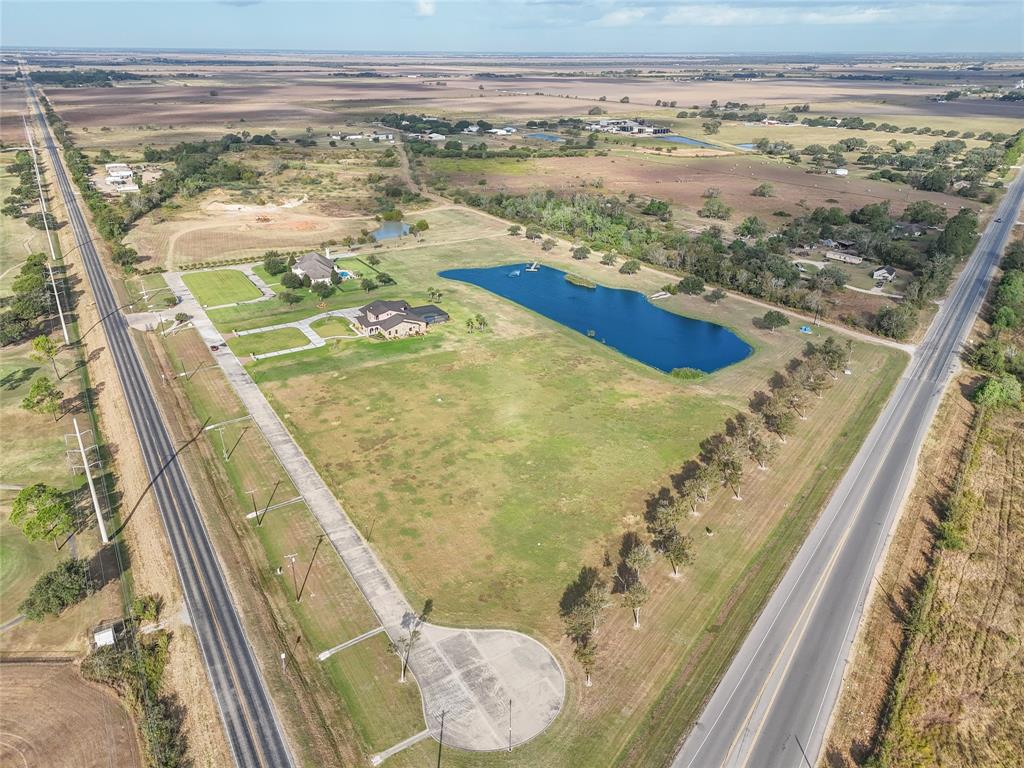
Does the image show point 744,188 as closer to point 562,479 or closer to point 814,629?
point 562,479

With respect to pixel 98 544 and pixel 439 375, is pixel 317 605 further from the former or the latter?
pixel 439 375

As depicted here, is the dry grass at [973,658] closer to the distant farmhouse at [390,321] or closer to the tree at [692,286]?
the tree at [692,286]

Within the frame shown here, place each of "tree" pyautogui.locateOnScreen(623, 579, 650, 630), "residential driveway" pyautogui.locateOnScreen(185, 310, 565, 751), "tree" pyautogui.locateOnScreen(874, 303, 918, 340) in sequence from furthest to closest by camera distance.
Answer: "tree" pyautogui.locateOnScreen(874, 303, 918, 340)
"tree" pyautogui.locateOnScreen(623, 579, 650, 630)
"residential driveway" pyautogui.locateOnScreen(185, 310, 565, 751)

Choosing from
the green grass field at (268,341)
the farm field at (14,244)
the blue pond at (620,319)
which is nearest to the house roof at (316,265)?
the green grass field at (268,341)

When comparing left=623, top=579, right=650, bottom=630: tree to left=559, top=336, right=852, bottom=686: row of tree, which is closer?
left=559, top=336, right=852, bottom=686: row of tree

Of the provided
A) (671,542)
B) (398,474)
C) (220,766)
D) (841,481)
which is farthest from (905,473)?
(220,766)

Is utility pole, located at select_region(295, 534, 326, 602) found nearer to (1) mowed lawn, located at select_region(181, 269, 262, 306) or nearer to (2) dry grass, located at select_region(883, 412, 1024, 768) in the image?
(2) dry grass, located at select_region(883, 412, 1024, 768)

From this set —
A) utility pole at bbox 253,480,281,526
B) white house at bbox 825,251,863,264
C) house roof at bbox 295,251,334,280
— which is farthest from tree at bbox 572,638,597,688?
white house at bbox 825,251,863,264
